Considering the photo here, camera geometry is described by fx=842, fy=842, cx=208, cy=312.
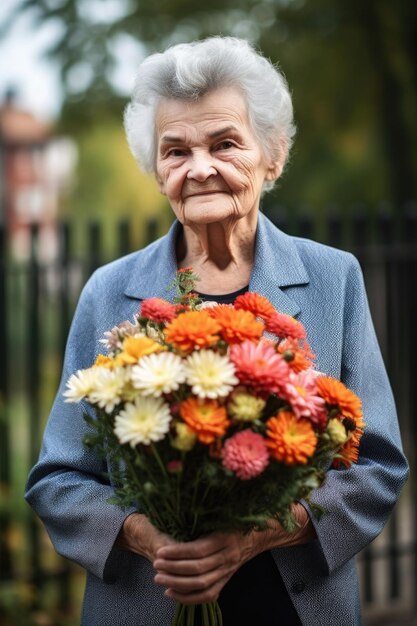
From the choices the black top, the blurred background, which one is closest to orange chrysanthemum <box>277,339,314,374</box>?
the black top

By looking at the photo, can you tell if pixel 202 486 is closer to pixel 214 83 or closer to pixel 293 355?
pixel 293 355

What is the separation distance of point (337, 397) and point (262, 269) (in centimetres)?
67

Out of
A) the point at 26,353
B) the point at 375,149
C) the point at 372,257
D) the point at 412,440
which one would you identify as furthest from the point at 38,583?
the point at 375,149

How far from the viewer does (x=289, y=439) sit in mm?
1547

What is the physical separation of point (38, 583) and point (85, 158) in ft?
107

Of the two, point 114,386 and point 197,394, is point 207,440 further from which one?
point 114,386

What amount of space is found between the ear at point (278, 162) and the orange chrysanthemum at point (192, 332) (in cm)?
81

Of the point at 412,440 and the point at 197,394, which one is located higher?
the point at 197,394

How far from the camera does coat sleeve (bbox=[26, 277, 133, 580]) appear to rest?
6.65 feet

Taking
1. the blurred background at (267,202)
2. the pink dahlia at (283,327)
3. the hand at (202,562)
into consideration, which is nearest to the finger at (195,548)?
the hand at (202,562)

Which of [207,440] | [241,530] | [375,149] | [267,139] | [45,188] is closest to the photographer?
[207,440]

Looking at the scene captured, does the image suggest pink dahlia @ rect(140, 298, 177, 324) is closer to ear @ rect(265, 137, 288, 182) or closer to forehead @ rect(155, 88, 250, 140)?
forehead @ rect(155, 88, 250, 140)

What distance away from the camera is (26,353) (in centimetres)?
462

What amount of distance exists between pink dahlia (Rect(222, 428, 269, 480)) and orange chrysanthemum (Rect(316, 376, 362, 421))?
183mm
